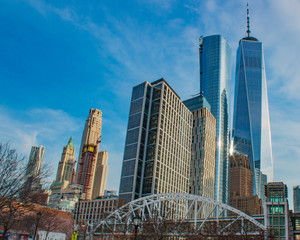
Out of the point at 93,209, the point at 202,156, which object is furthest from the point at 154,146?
the point at 202,156

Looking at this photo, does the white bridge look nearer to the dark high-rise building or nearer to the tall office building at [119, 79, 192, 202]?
the dark high-rise building

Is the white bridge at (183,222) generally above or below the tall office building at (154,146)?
below

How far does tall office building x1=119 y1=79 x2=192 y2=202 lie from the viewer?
128 m

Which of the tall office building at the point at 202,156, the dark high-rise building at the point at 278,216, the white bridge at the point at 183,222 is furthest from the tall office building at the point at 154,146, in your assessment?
the dark high-rise building at the point at 278,216

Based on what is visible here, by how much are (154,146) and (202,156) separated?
2085 inches

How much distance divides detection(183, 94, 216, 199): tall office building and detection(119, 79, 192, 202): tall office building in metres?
15.2

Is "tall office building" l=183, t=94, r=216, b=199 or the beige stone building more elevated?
"tall office building" l=183, t=94, r=216, b=199

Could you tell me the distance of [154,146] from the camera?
134 metres

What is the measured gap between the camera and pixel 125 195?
409 ft

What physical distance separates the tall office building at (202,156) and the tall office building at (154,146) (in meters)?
15.2

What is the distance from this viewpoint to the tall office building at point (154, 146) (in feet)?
419

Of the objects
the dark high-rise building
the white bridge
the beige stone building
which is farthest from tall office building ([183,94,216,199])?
the dark high-rise building

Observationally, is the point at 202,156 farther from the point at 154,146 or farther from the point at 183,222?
the point at 183,222

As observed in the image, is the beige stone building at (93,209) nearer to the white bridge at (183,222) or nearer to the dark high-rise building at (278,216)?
the white bridge at (183,222)
